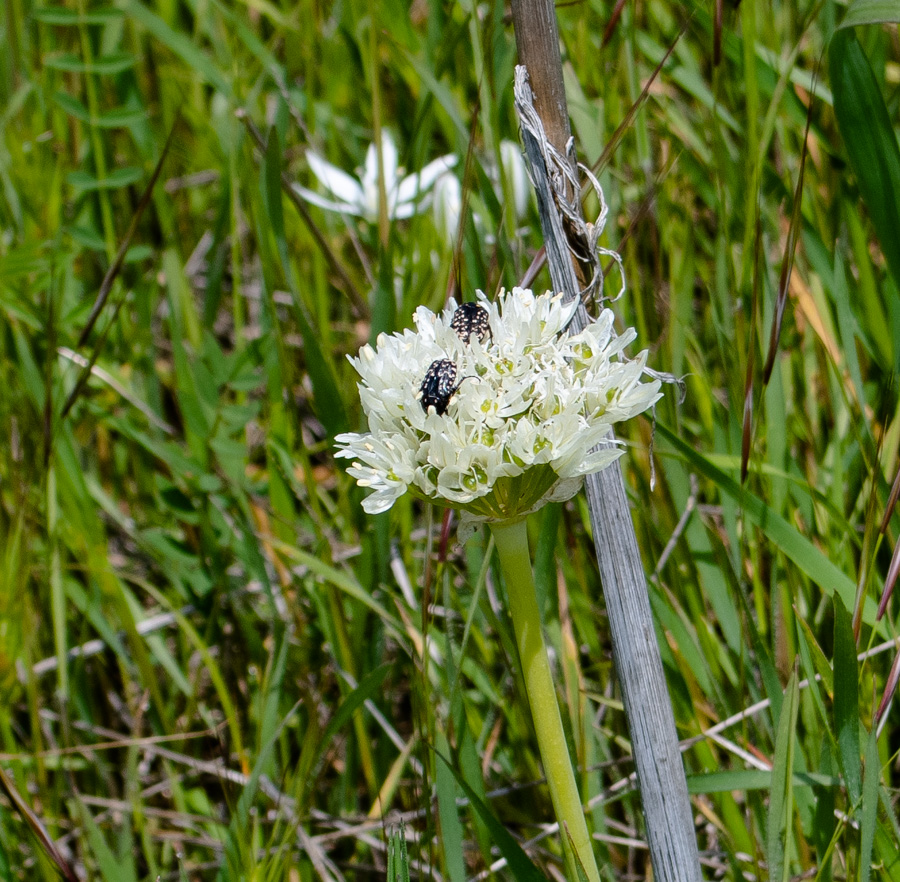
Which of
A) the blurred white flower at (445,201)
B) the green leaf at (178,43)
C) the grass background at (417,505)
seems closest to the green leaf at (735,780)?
the grass background at (417,505)

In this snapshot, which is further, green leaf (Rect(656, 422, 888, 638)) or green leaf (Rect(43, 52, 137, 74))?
green leaf (Rect(43, 52, 137, 74))

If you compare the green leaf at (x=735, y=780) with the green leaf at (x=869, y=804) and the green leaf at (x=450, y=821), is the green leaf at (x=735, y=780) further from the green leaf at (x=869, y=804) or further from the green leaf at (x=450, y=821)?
the green leaf at (x=450, y=821)

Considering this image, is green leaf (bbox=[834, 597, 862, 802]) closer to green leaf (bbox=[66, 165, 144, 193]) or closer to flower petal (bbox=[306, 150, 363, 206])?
flower petal (bbox=[306, 150, 363, 206])

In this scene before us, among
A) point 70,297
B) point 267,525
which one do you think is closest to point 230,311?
point 70,297

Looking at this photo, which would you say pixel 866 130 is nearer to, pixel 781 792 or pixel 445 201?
pixel 781 792

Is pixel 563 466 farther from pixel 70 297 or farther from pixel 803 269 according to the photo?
pixel 70 297

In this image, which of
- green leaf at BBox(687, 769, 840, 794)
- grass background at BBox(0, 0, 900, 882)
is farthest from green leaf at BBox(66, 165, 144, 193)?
green leaf at BBox(687, 769, 840, 794)

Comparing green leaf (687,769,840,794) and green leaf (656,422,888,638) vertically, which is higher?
green leaf (656,422,888,638)
